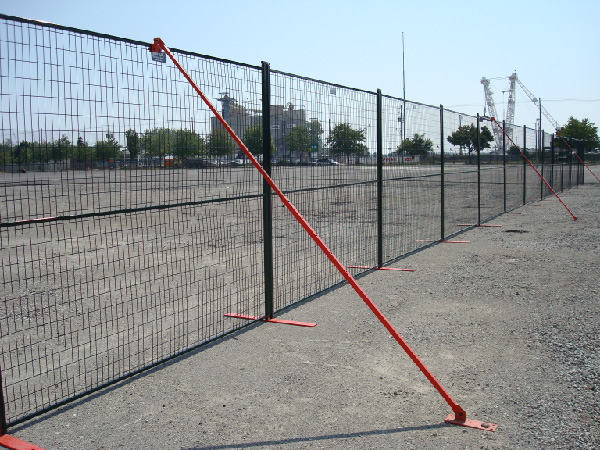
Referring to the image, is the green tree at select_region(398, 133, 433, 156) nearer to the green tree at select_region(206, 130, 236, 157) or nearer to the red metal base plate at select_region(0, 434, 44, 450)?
the green tree at select_region(206, 130, 236, 157)

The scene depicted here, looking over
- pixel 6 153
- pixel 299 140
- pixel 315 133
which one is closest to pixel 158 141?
pixel 6 153

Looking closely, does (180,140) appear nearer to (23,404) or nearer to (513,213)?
(23,404)

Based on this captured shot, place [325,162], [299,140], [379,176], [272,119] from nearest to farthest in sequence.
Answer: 1. [272,119]
2. [299,140]
3. [325,162]
4. [379,176]

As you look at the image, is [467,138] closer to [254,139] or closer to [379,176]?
[379,176]

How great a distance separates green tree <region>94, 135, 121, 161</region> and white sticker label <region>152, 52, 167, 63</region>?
0.79 meters

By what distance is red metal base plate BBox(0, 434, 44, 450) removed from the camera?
11.3ft

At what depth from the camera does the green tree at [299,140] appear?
Answer: 7047 millimetres

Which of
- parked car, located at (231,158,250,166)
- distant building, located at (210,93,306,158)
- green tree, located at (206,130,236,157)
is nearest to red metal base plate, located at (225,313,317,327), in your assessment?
parked car, located at (231,158,250,166)

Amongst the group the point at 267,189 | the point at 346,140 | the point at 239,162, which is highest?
the point at 346,140

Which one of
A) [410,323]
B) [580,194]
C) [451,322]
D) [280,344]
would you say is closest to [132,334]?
[280,344]

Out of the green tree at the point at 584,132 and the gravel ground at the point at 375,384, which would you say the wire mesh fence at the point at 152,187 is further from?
the green tree at the point at 584,132

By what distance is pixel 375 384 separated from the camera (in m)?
4.41

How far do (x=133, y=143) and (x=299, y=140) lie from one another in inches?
113

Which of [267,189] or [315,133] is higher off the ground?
[315,133]
